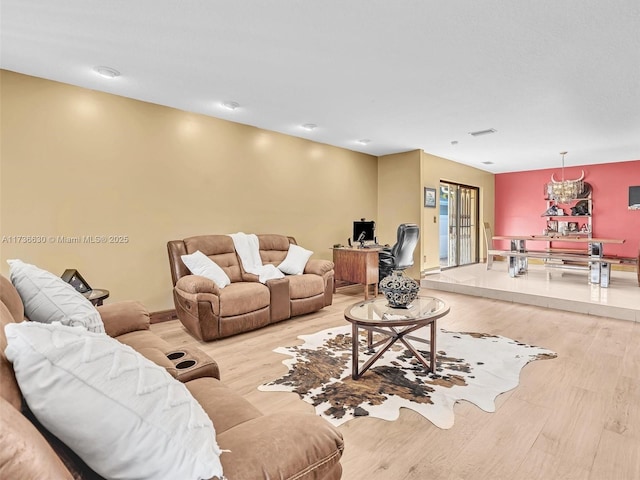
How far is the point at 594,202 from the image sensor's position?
25.2 feet

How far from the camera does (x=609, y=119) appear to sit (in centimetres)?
443

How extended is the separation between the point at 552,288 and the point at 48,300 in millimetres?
6105

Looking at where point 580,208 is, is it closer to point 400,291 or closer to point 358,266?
point 358,266

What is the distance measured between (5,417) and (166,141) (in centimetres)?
402

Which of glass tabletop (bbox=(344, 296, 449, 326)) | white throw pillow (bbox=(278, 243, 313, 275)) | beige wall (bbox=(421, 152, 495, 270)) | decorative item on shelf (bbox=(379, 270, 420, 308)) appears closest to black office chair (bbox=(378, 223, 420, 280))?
beige wall (bbox=(421, 152, 495, 270))

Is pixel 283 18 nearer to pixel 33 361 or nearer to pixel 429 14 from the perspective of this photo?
pixel 429 14

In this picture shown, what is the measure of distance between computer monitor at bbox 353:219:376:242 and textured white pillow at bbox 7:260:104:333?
4.31 m

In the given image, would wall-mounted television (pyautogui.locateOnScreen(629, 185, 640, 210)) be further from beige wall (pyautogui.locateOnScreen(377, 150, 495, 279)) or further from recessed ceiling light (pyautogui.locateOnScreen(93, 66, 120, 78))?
recessed ceiling light (pyautogui.locateOnScreen(93, 66, 120, 78))

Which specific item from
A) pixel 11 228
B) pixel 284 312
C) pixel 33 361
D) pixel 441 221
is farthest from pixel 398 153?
pixel 33 361

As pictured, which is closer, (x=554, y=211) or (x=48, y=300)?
(x=48, y=300)

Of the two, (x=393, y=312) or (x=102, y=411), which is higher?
(x=102, y=411)

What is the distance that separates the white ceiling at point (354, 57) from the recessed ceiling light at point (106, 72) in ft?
0.19

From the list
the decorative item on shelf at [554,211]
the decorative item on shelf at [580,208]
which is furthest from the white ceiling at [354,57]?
the decorative item on shelf at [580,208]

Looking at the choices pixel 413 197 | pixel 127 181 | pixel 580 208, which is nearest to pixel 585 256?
pixel 580 208
